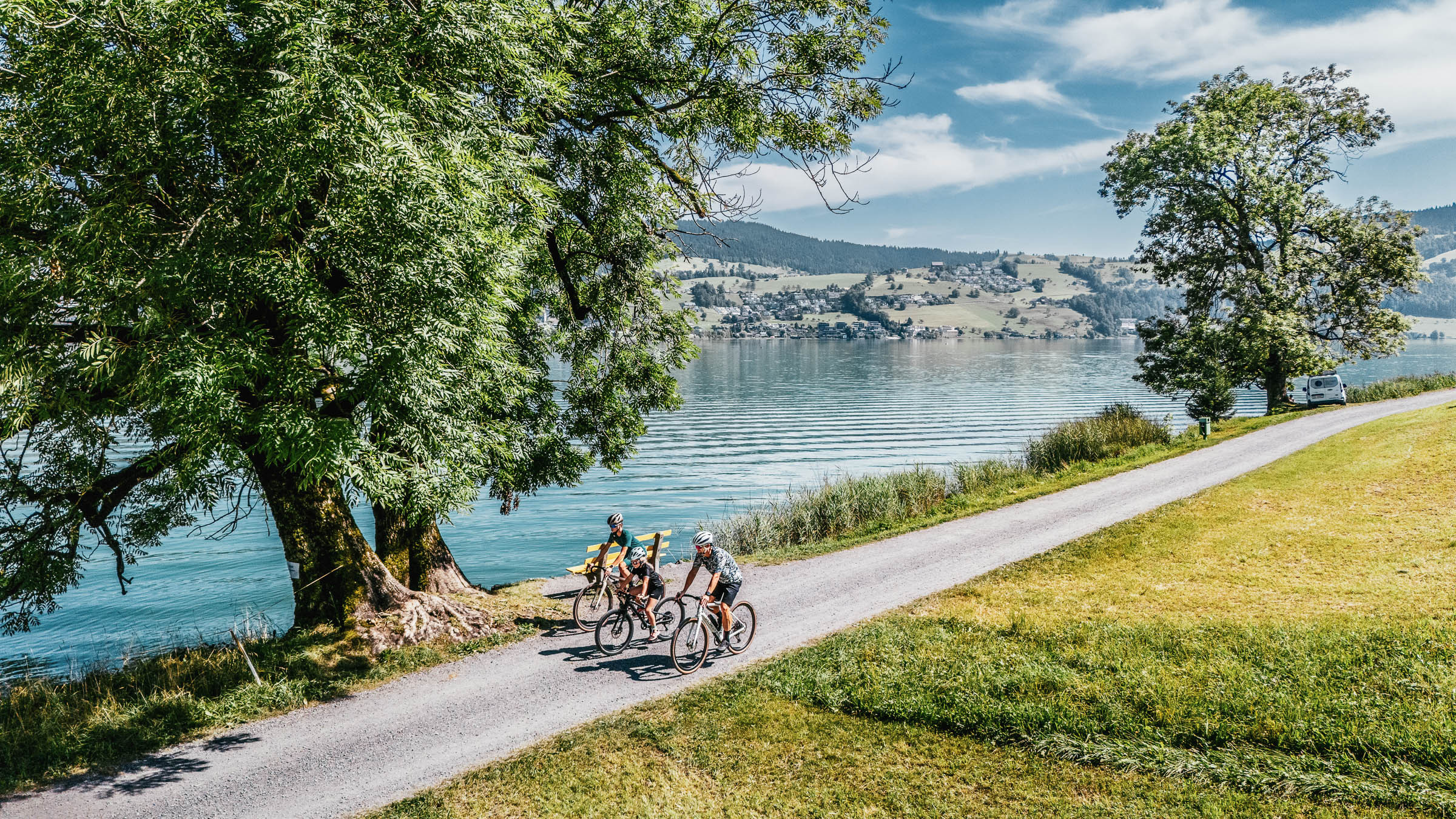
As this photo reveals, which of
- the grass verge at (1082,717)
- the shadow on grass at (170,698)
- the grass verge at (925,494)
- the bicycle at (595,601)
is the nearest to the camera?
the grass verge at (1082,717)

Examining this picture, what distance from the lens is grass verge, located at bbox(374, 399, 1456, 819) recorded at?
322 inches

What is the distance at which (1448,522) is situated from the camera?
15.5m

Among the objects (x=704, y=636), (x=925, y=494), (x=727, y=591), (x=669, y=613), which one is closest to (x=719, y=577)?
(x=727, y=591)

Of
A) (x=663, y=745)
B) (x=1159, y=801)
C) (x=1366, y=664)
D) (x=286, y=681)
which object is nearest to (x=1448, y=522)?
(x=1366, y=664)

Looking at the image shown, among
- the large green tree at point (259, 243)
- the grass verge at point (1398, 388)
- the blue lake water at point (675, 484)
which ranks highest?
the large green tree at point (259, 243)

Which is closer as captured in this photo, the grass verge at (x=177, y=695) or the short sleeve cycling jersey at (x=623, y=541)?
the grass verge at (x=177, y=695)

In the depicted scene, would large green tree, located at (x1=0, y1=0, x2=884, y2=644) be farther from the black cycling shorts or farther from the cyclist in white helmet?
the black cycling shorts

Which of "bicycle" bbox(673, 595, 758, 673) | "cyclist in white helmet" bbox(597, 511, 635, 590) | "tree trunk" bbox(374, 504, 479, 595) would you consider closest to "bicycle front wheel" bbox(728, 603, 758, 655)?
"bicycle" bbox(673, 595, 758, 673)

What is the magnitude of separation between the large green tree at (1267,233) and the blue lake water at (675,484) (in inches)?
397

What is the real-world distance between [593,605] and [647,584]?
114 inches

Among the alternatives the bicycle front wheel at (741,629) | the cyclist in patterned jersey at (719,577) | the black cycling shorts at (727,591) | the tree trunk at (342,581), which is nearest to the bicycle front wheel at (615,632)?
the cyclist in patterned jersey at (719,577)

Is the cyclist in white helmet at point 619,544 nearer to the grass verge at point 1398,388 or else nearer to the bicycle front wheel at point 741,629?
the bicycle front wheel at point 741,629

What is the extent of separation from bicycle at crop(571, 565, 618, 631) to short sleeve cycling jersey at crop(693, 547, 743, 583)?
→ 2813mm

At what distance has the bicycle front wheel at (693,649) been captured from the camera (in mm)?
12523
